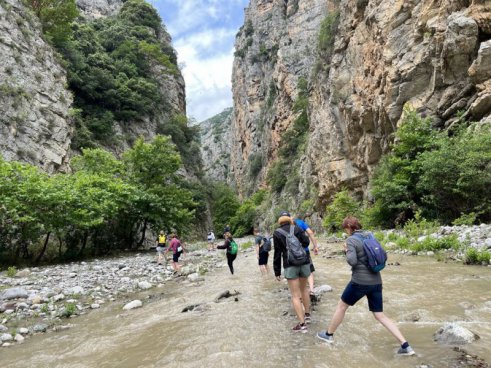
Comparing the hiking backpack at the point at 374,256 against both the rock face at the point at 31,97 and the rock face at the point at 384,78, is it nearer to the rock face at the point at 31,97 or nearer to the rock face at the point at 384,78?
the rock face at the point at 384,78

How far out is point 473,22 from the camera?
14.7 m

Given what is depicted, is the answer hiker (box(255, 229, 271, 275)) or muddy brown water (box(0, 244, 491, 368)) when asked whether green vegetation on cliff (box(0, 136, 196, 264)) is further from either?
hiker (box(255, 229, 271, 275))

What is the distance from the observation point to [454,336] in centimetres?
421

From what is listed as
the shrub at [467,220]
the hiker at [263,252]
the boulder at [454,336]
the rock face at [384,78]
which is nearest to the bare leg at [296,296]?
the boulder at [454,336]

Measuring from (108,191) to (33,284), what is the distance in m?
9.11

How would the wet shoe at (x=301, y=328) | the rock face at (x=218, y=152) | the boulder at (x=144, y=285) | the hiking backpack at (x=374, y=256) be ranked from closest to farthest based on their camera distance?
the hiking backpack at (x=374, y=256)
the wet shoe at (x=301, y=328)
the boulder at (x=144, y=285)
the rock face at (x=218, y=152)

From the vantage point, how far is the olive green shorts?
5309 mm

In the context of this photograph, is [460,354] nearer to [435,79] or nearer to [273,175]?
[435,79]

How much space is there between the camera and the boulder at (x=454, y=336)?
13.6ft

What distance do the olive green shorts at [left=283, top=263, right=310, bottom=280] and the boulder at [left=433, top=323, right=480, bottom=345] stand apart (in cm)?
183

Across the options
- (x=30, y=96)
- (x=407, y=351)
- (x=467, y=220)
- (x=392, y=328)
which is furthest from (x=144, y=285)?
(x=30, y=96)

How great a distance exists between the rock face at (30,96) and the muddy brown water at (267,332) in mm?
17688

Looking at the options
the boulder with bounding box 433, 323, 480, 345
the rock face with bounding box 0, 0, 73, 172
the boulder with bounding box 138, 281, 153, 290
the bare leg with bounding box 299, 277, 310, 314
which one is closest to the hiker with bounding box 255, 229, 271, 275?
the boulder with bounding box 138, 281, 153, 290

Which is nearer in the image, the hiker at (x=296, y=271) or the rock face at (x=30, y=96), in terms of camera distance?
the hiker at (x=296, y=271)
